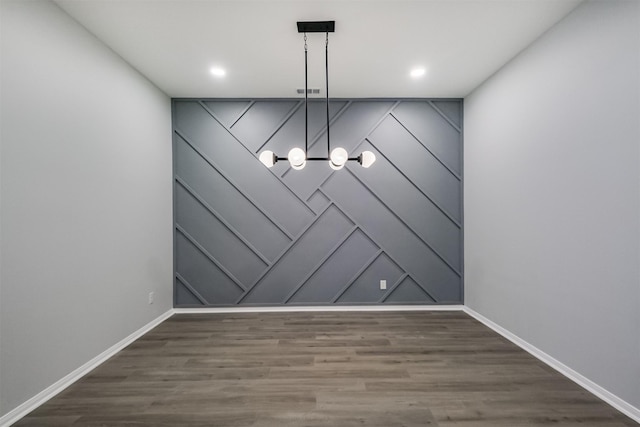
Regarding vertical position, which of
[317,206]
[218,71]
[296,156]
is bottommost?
[317,206]

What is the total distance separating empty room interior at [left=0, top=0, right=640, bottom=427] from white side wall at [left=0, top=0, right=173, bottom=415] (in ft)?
0.05

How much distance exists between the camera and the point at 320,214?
3473mm

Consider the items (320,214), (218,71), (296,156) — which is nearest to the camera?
(296,156)

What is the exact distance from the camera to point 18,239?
5.46ft

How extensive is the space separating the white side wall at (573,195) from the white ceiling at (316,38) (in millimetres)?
354

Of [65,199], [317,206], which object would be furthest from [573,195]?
[65,199]

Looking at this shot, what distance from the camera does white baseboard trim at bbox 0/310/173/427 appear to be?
1633 millimetres

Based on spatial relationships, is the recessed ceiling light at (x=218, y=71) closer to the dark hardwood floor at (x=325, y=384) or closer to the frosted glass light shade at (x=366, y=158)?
the frosted glass light shade at (x=366, y=158)

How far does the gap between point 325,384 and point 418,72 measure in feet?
9.93

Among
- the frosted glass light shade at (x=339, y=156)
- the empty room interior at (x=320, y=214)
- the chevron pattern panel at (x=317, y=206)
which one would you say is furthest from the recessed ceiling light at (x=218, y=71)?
the frosted glass light shade at (x=339, y=156)

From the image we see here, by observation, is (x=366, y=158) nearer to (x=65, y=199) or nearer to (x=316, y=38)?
(x=316, y=38)

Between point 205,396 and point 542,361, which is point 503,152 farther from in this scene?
point 205,396

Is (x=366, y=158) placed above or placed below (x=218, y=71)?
below

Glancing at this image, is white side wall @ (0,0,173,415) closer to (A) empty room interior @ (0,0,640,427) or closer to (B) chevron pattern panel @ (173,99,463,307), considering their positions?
(A) empty room interior @ (0,0,640,427)
